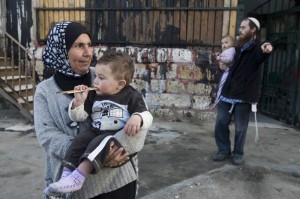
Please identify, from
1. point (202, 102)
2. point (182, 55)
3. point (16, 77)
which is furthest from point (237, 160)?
point (16, 77)

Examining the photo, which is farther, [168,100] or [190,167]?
[168,100]

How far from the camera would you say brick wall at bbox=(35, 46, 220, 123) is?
6262 mm

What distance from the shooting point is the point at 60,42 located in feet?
6.07

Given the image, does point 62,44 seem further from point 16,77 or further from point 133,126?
point 16,77

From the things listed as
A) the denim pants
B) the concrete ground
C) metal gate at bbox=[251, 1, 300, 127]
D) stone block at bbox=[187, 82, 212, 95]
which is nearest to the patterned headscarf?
the concrete ground

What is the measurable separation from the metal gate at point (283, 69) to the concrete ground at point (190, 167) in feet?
2.67

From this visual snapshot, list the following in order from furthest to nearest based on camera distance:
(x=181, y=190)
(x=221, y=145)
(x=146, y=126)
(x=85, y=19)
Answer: (x=85, y=19) < (x=221, y=145) < (x=181, y=190) < (x=146, y=126)

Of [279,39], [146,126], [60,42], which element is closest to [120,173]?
[146,126]

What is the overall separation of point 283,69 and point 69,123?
5.97 meters

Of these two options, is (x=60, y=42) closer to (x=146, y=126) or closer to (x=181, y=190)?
(x=146, y=126)

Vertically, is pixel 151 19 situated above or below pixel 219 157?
above

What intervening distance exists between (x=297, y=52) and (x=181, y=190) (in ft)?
13.4

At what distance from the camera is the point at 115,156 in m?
1.61

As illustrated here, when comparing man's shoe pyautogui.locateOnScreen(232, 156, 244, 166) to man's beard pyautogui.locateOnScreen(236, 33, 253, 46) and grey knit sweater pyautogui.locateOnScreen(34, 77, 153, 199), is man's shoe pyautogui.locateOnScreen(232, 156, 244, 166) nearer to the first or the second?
man's beard pyautogui.locateOnScreen(236, 33, 253, 46)
